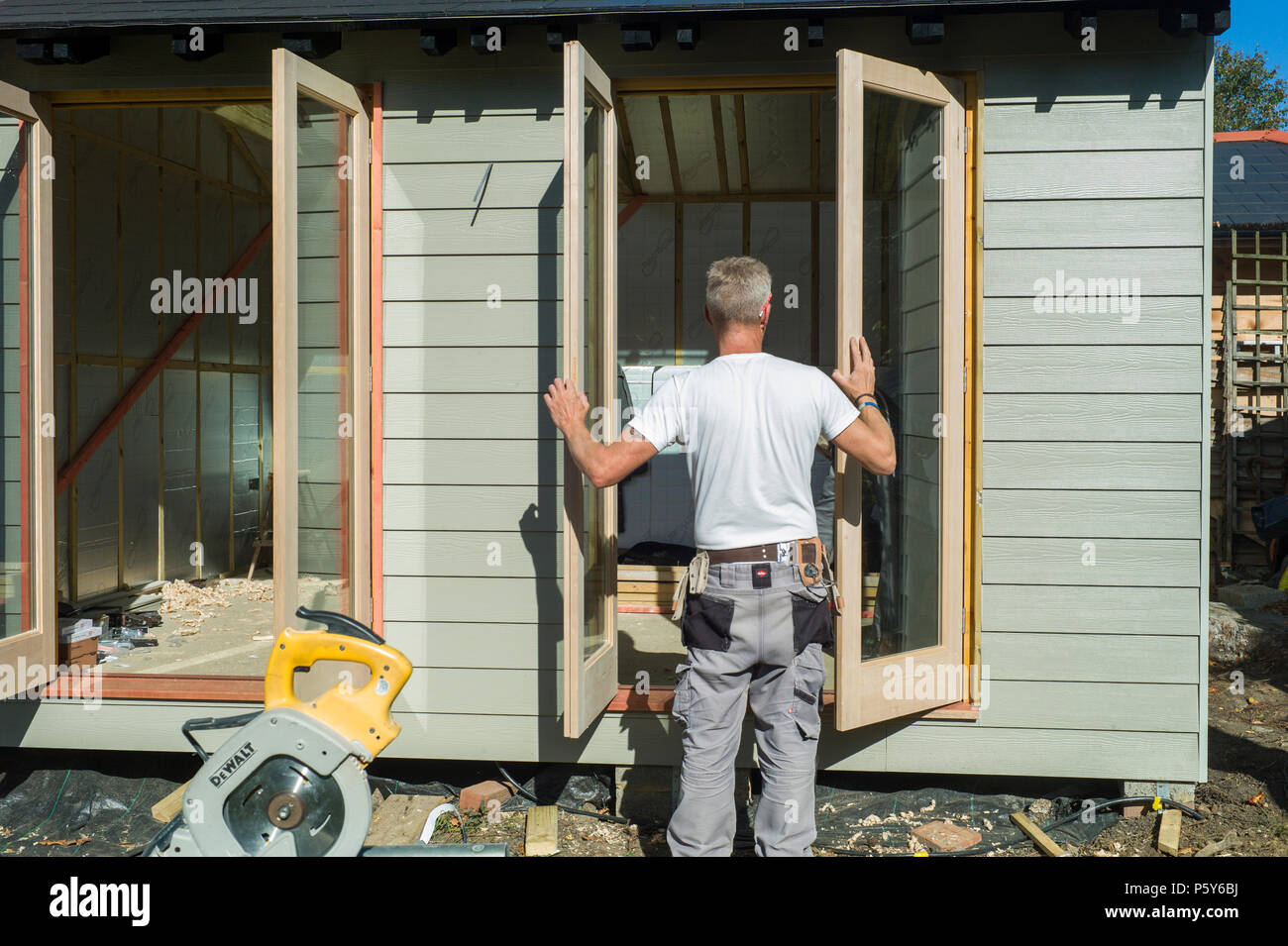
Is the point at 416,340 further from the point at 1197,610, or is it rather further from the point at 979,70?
the point at 1197,610

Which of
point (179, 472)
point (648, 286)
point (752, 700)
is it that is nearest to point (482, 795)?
point (752, 700)

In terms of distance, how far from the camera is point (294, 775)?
8.09 ft

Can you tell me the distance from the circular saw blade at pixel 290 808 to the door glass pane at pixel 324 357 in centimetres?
87

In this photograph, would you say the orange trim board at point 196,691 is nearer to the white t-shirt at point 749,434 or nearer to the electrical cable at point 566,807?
the electrical cable at point 566,807

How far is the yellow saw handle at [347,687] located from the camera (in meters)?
2.49

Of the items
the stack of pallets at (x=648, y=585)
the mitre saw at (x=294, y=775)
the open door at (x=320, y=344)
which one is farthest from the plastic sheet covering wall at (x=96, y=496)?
the mitre saw at (x=294, y=775)

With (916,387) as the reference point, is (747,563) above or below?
below

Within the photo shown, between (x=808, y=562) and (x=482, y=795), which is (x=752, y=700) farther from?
(x=482, y=795)

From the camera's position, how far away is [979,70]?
3.56 metres

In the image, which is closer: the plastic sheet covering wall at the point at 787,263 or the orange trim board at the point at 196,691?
the orange trim board at the point at 196,691

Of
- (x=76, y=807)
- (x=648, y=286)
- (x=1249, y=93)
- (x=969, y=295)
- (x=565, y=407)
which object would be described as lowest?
(x=76, y=807)

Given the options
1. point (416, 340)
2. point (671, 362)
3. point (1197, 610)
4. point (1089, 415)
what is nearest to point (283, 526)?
point (416, 340)

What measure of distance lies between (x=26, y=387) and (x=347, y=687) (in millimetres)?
2144

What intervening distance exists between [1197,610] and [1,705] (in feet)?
14.9
